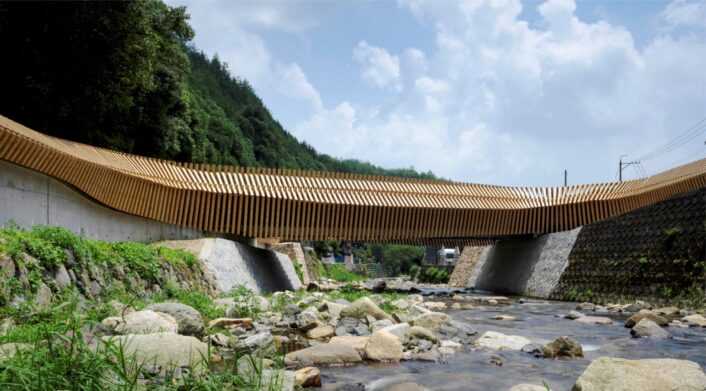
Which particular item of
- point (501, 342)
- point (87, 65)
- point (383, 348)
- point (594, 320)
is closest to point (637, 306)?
point (594, 320)

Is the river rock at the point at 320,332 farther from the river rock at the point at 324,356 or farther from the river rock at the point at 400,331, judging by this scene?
the river rock at the point at 324,356

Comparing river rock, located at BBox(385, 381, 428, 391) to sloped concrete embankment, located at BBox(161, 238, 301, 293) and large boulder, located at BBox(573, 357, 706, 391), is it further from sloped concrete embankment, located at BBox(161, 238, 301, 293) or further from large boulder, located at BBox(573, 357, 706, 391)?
sloped concrete embankment, located at BBox(161, 238, 301, 293)

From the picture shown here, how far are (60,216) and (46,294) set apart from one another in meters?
5.59

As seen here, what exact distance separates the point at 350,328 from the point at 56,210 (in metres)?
6.96

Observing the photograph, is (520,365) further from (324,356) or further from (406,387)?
(324,356)

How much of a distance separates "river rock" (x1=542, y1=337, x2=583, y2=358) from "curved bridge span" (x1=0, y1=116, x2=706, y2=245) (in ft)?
29.9

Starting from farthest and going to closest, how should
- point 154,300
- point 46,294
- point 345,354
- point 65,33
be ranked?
point 65,33 → point 154,300 → point 46,294 → point 345,354

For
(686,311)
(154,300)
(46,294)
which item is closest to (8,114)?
(154,300)

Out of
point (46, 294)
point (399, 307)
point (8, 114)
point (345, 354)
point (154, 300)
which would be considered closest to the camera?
point (345, 354)

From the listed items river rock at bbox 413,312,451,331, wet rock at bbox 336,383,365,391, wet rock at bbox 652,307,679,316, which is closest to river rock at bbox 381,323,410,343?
river rock at bbox 413,312,451,331

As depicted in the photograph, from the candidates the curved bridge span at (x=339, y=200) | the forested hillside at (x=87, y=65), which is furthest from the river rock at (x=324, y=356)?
the forested hillside at (x=87, y=65)

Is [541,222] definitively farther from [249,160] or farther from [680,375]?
[249,160]

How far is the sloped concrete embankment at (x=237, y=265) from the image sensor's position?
13499mm

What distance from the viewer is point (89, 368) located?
3.45 metres
